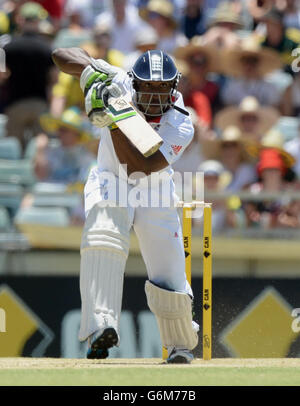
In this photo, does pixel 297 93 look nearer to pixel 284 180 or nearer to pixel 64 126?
pixel 284 180

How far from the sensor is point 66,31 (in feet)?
36.6

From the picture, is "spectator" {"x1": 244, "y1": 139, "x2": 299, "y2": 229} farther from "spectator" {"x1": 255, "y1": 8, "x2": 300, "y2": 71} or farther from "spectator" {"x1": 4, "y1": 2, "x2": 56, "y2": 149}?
"spectator" {"x1": 4, "y1": 2, "x2": 56, "y2": 149}

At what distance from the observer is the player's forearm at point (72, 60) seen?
604cm

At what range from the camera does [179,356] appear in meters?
6.23

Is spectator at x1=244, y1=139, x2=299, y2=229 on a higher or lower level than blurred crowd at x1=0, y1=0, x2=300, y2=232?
lower

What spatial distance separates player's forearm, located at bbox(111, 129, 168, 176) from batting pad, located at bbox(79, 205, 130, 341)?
32 cm

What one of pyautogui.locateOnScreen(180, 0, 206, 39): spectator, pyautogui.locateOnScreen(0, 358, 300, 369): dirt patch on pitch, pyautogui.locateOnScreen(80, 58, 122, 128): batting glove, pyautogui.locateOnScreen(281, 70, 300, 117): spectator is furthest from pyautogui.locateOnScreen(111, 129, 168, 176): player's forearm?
pyautogui.locateOnScreen(180, 0, 206, 39): spectator

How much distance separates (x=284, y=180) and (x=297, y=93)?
1.44 meters

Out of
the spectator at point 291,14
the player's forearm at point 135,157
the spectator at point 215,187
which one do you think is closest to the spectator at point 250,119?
the spectator at point 215,187

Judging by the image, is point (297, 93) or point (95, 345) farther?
point (297, 93)

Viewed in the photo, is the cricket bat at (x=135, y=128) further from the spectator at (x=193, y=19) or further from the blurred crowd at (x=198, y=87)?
the spectator at (x=193, y=19)

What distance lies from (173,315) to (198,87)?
14.1ft

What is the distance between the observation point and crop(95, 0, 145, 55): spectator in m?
10.7

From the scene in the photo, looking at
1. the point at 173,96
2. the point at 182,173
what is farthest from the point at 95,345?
the point at 182,173
